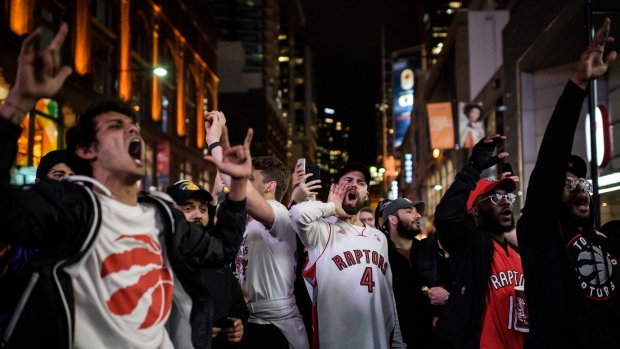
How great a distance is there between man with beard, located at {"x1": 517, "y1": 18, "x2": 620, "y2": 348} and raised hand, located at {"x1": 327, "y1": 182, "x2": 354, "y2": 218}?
6.72 feet

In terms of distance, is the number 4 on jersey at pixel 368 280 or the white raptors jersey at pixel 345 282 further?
the number 4 on jersey at pixel 368 280

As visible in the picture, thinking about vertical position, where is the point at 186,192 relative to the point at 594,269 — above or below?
above

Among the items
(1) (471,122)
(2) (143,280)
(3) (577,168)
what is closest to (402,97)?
(1) (471,122)

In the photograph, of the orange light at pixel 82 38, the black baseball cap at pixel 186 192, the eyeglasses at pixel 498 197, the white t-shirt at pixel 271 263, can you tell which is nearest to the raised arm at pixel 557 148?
the eyeglasses at pixel 498 197

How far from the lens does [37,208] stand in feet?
8.30

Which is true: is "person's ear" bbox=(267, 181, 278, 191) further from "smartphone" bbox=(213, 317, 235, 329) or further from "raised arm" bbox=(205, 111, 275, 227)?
"smartphone" bbox=(213, 317, 235, 329)

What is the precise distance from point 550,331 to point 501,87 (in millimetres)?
20722

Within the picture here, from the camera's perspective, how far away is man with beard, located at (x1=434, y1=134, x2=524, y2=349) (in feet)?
14.5

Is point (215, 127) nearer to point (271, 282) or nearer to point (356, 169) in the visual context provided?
point (271, 282)

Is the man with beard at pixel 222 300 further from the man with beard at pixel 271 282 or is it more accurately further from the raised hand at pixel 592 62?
the raised hand at pixel 592 62

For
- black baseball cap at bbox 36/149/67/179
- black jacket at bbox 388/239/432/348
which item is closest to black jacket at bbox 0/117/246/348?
black baseball cap at bbox 36/149/67/179

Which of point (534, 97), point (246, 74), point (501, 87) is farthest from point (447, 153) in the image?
point (246, 74)

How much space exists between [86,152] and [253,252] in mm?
2406

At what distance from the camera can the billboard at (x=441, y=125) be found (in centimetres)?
2877
